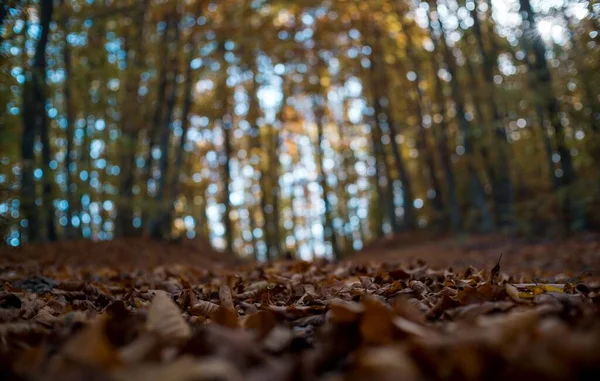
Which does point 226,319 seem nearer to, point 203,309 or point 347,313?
point 347,313

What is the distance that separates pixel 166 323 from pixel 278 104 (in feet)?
61.5

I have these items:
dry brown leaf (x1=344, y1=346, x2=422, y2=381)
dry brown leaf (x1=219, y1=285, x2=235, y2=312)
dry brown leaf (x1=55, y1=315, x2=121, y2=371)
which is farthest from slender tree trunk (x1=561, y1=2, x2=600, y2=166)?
dry brown leaf (x1=55, y1=315, x2=121, y2=371)

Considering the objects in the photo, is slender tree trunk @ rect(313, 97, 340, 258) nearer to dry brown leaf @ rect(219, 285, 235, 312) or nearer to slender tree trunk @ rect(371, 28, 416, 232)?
slender tree trunk @ rect(371, 28, 416, 232)

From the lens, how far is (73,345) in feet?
3.42

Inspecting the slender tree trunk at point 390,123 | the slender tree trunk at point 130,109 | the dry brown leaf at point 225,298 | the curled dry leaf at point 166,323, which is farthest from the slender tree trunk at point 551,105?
the curled dry leaf at point 166,323

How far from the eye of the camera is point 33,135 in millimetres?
8516

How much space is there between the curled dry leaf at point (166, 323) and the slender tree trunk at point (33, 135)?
5.63m

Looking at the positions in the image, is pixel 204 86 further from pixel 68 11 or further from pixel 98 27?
pixel 68 11

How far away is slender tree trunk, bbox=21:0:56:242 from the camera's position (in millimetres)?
7059

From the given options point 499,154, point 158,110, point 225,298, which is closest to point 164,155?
point 158,110

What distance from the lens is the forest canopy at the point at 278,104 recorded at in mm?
7621

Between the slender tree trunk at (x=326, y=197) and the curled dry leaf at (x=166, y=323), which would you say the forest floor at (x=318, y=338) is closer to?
the curled dry leaf at (x=166, y=323)

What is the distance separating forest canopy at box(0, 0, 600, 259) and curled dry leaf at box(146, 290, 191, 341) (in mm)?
2466

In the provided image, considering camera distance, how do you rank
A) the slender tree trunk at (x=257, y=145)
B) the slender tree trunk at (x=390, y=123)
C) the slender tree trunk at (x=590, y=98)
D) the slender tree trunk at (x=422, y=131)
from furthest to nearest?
1. the slender tree trunk at (x=257, y=145)
2. the slender tree trunk at (x=390, y=123)
3. the slender tree trunk at (x=422, y=131)
4. the slender tree trunk at (x=590, y=98)
